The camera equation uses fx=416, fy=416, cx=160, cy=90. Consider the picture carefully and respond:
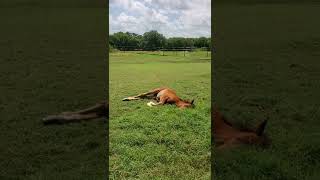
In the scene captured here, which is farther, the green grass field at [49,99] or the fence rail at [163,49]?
the fence rail at [163,49]

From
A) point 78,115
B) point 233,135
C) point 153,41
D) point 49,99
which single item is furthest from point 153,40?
point 233,135

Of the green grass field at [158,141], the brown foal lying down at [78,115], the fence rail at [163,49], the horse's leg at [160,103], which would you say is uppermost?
the fence rail at [163,49]

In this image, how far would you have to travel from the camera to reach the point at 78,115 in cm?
762

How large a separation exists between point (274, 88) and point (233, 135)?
582cm

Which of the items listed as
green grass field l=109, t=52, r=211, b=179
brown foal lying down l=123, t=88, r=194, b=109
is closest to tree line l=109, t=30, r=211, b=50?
brown foal lying down l=123, t=88, r=194, b=109

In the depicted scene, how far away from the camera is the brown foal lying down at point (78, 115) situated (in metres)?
7.32

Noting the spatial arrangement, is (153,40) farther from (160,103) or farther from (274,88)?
(160,103)

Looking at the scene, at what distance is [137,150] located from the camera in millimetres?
5820

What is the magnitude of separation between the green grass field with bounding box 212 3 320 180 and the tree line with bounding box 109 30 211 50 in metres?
7.81

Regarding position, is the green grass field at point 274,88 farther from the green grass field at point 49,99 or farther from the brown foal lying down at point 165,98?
the green grass field at point 49,99

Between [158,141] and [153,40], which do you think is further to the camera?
[153,40]

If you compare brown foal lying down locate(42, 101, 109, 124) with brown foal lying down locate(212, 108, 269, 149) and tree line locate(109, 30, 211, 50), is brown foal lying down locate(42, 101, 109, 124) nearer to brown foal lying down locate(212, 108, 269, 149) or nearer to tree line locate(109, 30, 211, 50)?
brown foal lying down locate(212, 108, 269, 149)

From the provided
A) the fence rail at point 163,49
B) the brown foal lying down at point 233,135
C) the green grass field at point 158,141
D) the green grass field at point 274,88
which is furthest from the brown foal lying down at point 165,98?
the fence rail at point 163,49

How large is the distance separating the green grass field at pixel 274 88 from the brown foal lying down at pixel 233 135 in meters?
0.15
